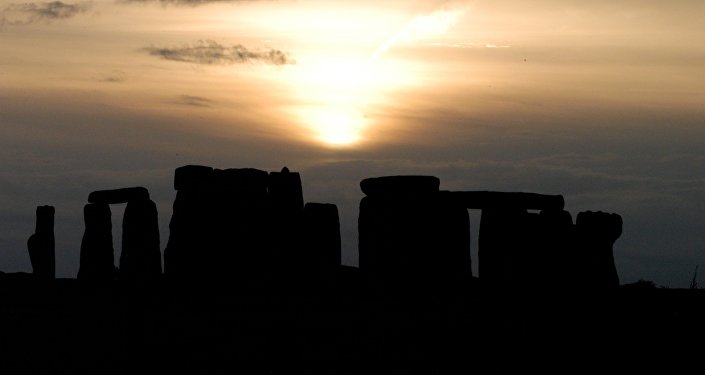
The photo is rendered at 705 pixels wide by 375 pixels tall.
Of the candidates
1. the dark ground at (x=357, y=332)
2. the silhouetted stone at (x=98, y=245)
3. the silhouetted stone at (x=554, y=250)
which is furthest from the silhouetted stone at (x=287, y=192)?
the silhouetted stone at (x=554, y=250)

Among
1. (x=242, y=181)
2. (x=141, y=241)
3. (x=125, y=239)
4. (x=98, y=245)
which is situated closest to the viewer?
(x=242, y=181)

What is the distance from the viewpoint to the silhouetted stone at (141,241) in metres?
27.4

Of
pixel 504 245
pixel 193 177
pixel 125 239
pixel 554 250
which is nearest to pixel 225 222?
pixel 193 177

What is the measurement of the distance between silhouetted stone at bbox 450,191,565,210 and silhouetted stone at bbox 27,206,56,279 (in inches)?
399

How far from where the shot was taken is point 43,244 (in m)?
30.2

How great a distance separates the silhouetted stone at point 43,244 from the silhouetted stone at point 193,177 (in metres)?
5.02

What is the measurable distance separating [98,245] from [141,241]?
1.63m

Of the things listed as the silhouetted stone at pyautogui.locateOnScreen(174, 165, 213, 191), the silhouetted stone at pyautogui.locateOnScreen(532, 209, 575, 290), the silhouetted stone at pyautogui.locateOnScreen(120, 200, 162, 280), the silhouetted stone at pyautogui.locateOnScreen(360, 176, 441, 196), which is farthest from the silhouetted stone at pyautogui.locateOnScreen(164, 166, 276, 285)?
the silhouetted stone at pyautogui.locateOnScreen(532, 209, 575, 290)

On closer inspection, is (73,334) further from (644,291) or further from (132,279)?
(644,291)

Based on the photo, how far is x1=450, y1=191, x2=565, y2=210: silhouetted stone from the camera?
24125mm

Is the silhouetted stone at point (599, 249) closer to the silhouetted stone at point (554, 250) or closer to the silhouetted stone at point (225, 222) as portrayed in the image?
the silhouetted stone at point (554, 250)

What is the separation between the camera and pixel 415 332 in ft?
66.9

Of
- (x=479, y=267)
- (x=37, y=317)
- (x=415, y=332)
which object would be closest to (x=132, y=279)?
(x=37, y=317)

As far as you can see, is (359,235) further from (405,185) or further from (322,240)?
(405,185)
